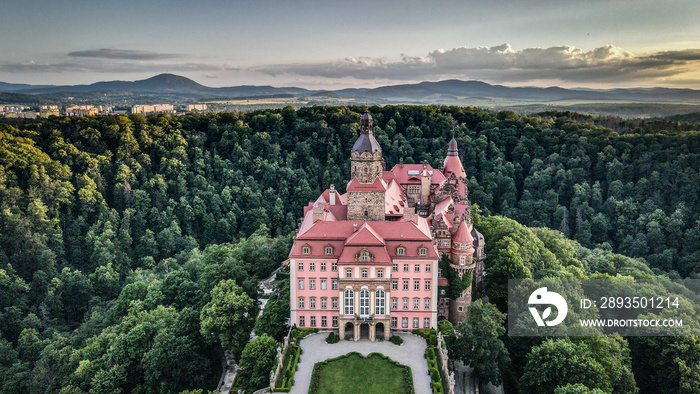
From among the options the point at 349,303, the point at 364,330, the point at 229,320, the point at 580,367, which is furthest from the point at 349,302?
the point at 580,367

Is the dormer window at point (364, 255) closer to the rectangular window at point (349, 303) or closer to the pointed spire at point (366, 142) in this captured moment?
the rectangular window at point (349, 303)

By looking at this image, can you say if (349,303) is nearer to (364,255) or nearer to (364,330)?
(364,330)

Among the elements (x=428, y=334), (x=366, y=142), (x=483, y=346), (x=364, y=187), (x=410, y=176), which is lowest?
(x=428, y=334)

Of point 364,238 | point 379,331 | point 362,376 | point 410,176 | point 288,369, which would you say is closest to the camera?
point 362,376

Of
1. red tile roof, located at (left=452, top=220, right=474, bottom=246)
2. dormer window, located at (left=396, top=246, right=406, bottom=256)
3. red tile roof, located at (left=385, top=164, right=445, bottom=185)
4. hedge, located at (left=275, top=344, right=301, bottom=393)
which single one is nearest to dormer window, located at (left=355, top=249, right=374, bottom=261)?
dormer window, located at (left=396, top=246, right=406, bottom=256)

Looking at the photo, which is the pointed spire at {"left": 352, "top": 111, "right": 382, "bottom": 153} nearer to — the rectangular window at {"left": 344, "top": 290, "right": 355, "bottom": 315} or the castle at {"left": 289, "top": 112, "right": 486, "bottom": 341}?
the castle at {"left": 289, "top": 112, "right": 486, "bottom": 341}

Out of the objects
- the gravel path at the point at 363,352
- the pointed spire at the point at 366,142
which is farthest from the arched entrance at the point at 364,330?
the pointed spire at the point at 366,142
